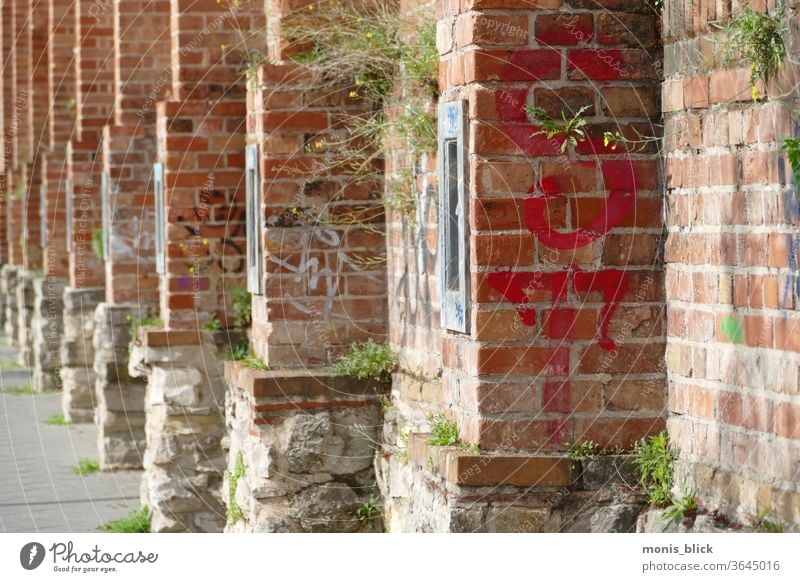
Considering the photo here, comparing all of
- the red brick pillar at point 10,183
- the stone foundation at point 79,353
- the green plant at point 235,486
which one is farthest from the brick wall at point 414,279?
the red brick pillar at point 10,183

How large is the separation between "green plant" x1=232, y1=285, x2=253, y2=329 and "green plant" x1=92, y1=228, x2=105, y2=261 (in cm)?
378

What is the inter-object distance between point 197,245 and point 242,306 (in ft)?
1.42

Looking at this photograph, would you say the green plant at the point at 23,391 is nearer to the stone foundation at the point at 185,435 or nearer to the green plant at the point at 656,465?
the stone foundation at the point at 185,435

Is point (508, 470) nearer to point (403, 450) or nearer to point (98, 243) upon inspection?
point (403, 450)

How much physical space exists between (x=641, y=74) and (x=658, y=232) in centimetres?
48

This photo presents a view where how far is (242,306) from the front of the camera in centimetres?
813

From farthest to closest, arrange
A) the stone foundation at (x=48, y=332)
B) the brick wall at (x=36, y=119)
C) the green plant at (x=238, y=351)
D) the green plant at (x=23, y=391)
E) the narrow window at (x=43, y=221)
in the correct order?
the brick wall at (x=36, y=119)
the narrow window at (x=43, y=221)
the green plant at (x=23, y=391)
the stone foundation at (x=48, y=332)
the green plant at (x=238, y=351)

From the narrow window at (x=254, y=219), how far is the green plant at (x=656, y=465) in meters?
2.61

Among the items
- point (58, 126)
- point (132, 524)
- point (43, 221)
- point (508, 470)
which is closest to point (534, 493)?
point (508, 470)

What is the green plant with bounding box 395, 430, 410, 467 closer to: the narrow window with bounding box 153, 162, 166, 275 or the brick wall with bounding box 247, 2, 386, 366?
the brick wall with bounding box 247, 2, 386, 366

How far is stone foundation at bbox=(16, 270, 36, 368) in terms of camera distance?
1628cm

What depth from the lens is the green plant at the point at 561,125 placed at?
4.27 m

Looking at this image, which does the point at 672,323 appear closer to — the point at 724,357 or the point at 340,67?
the point at 724,357

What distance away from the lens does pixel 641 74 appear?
436cm
